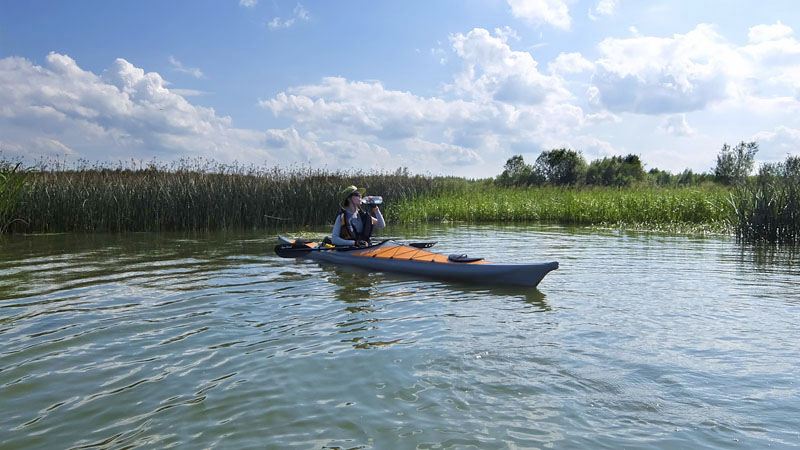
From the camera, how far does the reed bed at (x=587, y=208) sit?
15.0 metres

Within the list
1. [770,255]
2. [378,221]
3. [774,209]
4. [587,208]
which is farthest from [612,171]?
[378,221]

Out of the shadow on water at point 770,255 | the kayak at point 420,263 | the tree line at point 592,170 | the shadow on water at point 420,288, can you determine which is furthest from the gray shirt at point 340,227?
the tree line at point 592,170

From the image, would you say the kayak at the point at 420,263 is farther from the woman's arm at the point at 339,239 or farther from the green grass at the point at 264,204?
the green grass at the point at 264,204

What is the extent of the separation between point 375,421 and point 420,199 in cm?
1632

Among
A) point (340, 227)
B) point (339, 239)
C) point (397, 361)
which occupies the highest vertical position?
point (340, 227)

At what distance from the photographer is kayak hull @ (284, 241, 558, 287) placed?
6.30 metres

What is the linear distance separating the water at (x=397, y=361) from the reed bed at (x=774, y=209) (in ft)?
14.1

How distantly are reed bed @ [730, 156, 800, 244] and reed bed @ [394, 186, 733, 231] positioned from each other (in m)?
2.51

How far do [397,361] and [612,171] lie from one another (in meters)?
35.2

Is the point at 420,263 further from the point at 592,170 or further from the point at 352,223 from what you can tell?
the point at 592,170

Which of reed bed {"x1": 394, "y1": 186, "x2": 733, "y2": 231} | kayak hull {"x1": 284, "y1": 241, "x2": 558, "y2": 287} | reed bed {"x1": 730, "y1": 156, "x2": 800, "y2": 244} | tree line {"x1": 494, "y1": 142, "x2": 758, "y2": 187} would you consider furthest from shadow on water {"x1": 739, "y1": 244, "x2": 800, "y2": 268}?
tree line {"x1": 494, "y1": 142, "x2": 758, "y2": 187}

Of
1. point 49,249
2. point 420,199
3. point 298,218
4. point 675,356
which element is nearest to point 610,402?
point 675,356

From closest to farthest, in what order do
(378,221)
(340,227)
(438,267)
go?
(438,267) < (340,227) < (378,221)

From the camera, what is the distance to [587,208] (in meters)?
16.8
